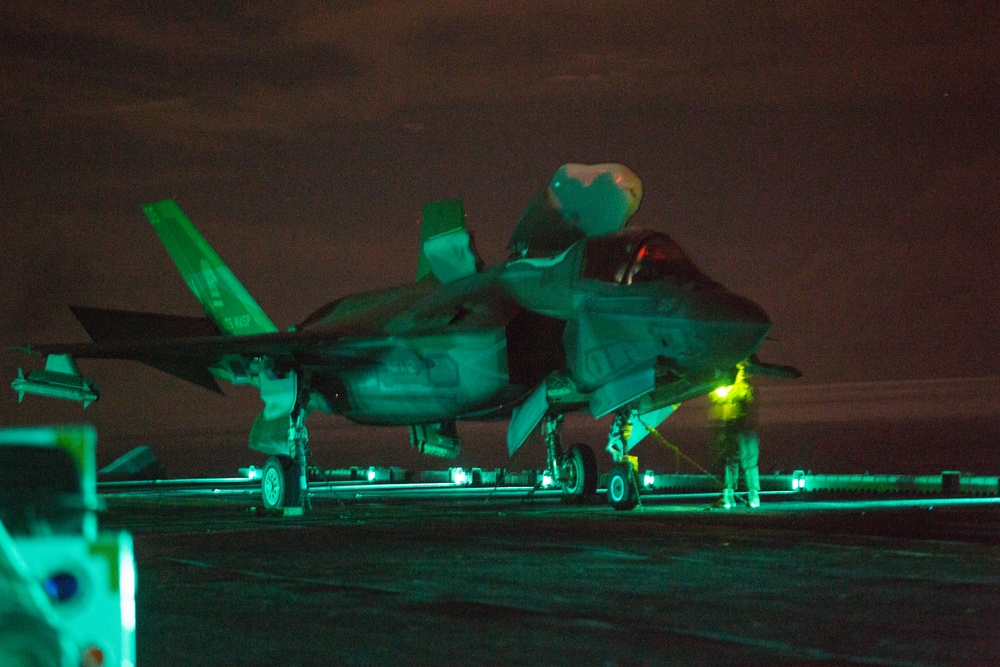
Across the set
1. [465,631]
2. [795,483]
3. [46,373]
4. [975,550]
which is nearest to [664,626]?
[465,631]

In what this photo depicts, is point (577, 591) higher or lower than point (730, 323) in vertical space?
lower

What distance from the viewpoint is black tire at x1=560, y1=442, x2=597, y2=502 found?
20.1m

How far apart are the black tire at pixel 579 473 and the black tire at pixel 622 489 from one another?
2463 mm

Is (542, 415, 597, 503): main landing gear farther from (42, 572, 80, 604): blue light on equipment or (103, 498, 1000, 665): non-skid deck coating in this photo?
(42, 572, 80, 604): blue light on equipment

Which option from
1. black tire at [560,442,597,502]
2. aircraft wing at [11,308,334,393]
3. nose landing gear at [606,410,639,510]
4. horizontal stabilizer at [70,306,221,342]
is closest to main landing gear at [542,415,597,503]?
black tire at [560,442,597,502]

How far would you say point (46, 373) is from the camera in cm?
1952

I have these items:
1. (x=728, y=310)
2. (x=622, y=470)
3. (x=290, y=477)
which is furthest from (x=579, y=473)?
(x=728, y=310)

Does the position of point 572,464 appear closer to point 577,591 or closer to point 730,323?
point 730,323

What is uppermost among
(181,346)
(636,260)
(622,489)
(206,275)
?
(206,275)

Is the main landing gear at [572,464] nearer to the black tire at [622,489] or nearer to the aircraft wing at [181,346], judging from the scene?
the black tire at [622,489]

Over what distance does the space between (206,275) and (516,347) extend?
10.2 m

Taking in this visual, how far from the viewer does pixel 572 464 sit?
20.3 metres

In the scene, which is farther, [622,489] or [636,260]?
[622,489]

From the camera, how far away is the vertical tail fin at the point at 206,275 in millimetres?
24766
